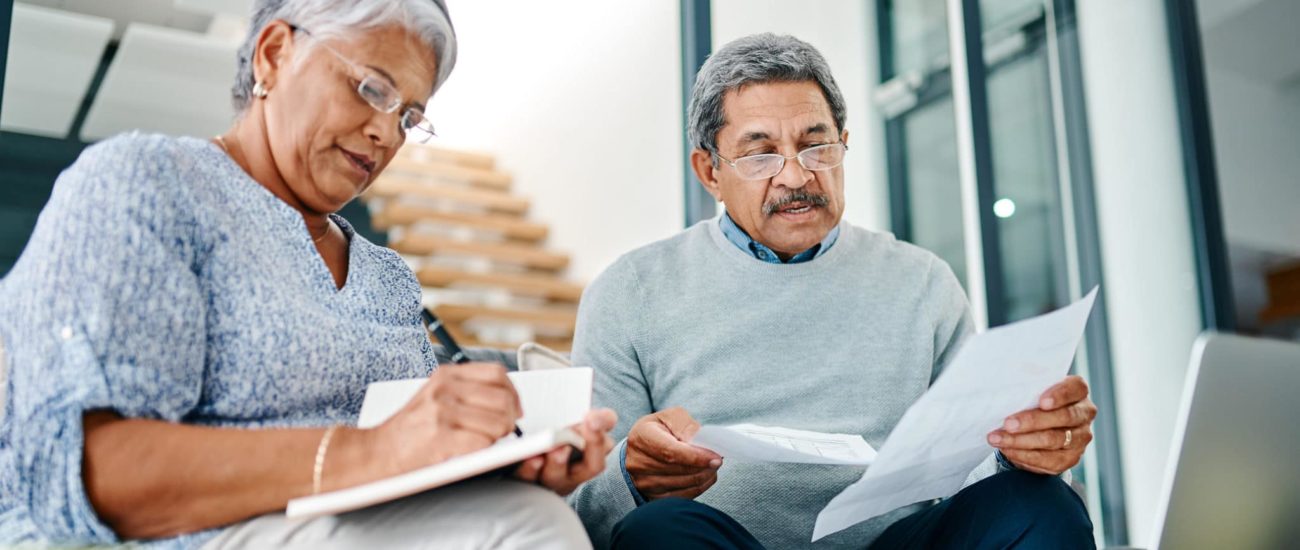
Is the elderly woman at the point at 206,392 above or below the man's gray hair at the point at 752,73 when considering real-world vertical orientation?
below

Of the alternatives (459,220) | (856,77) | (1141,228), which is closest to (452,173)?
(459,220)

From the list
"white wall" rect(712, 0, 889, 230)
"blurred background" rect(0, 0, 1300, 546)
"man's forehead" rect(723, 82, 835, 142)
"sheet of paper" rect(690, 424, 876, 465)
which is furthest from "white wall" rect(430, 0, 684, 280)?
"sheet of paper" rect(690, 424, 876, 465)

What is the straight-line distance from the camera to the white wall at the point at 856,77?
10.5 feet

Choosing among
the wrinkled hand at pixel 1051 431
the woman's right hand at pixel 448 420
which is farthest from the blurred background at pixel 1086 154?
the woman's right hand at pixel 448 420

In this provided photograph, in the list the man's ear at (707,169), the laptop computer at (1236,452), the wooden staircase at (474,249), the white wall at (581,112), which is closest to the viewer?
the laptop computer at (1236,452)

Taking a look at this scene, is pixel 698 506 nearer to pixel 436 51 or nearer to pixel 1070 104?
pixel 436 51

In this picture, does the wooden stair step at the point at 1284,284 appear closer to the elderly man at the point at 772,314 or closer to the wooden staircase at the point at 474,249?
the elderly man at the point at 772,314

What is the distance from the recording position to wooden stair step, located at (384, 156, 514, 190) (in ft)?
16.7

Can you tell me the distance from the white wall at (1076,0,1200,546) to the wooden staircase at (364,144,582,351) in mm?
2357

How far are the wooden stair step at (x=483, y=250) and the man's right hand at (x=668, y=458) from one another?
137 inches

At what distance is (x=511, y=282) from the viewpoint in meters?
4.80

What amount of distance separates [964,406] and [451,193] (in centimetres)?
425

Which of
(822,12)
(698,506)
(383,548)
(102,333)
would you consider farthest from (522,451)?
(822,12)

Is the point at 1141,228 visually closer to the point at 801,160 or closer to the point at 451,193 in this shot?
the point at 801,160
